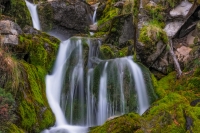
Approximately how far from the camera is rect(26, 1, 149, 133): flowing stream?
26.9 ft

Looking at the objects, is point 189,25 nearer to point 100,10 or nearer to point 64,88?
point 64,88

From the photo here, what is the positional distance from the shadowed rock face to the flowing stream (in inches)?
206

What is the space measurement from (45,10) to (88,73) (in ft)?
23.5

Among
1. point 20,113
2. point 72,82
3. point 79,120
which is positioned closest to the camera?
point 20,113

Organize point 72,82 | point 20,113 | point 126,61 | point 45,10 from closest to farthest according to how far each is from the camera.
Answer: point 20,113 → point 72,82 → point 126,61 → point 45,10

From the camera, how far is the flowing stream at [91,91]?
8.21 meters

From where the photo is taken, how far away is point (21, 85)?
6.61 metres

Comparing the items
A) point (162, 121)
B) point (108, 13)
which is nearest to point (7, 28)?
point (162, 121)

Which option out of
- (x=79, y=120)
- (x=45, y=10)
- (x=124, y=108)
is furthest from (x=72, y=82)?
(x=45, y=10)

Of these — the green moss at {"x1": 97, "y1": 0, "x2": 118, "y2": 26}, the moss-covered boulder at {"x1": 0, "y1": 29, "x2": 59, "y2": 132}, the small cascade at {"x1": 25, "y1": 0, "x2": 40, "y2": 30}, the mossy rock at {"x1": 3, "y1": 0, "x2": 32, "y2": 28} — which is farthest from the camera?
the green moss at {"x1": 97, "y1": 0, "x2": 118, "y2": 26}

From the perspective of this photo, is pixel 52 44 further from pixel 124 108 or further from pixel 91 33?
pixel 91 33

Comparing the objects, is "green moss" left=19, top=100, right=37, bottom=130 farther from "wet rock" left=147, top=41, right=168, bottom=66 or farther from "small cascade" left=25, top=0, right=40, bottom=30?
"small cascade" left=25, top=0, right=40, bottom=30

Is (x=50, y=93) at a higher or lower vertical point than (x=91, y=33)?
lower

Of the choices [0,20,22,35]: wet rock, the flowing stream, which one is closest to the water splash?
the flowing stream
